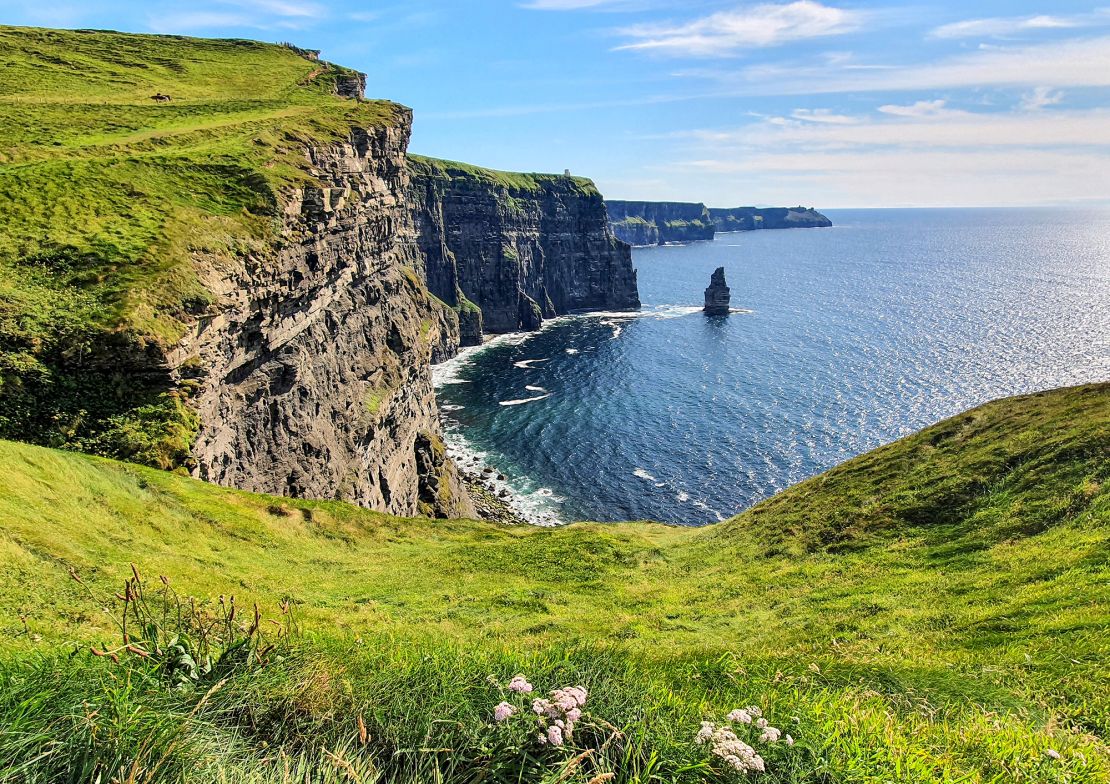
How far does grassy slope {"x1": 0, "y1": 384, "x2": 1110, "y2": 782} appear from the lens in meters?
7.24

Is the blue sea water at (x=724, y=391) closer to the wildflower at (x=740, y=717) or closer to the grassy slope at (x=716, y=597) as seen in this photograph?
the grassy slope at (x=716, y=597)

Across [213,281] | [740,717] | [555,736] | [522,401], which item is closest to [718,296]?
[522,401]

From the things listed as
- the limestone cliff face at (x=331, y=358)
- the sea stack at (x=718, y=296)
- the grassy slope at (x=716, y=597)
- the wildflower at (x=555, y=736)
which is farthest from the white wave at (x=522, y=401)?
the wildflower at (x=555, y=736)

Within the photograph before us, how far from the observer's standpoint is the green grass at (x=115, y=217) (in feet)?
96.4

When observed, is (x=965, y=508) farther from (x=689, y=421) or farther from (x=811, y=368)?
(x=811, y=368)

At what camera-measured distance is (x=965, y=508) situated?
90.4 ft

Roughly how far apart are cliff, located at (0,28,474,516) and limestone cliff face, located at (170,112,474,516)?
20cm

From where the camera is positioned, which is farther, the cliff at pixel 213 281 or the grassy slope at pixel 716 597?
the cliff at pixel 213 281

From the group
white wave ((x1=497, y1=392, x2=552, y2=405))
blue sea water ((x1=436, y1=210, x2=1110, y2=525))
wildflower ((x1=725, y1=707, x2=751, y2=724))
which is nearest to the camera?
wildflower ((x1=725, y1=707, x2=751, y2=724))

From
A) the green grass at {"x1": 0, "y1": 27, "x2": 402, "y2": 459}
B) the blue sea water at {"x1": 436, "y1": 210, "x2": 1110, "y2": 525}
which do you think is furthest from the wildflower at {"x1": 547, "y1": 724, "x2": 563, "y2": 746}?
the blue sea water at {"x1": 436, "y1": 210, "x2": 1110, "y2": 525}

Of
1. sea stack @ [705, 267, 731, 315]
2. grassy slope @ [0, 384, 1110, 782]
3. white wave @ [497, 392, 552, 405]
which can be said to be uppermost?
sea stack @ [705, 267, 731, 315]

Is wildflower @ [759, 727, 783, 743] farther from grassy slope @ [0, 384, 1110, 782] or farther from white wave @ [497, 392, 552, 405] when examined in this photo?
white wave @ [497, 392, 552, 405]

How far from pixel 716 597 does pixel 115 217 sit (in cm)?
4361

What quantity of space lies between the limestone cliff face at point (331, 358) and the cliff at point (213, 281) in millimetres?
199
